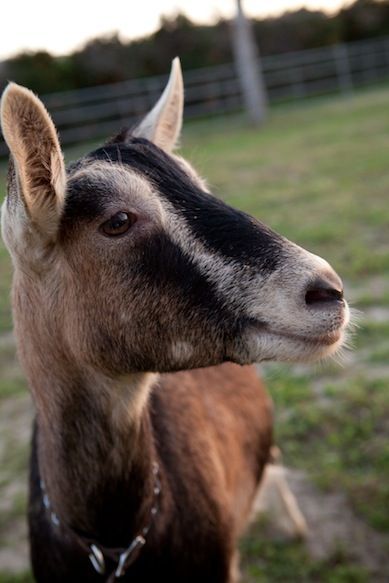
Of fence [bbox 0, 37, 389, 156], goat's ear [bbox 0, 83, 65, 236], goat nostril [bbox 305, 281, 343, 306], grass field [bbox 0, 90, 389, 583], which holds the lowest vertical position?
fence [bbox 0, 37, 389, 156]

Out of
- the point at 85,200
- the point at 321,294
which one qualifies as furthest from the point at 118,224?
the point at 321,294

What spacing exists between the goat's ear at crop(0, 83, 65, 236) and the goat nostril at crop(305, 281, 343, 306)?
77 cm

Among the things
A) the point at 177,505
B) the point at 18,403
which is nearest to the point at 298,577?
the point at 177,505

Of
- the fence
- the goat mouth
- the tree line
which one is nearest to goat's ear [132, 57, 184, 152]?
the goat mouth

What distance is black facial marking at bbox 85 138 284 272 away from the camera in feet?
5.99

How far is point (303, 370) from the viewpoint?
4770 mm

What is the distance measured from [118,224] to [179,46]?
25.1 meters

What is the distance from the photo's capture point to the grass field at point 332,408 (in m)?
3.31

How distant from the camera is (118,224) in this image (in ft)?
6.38

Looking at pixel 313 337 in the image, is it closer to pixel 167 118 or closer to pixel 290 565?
pixel 167 118

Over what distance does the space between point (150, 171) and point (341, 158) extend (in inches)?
398

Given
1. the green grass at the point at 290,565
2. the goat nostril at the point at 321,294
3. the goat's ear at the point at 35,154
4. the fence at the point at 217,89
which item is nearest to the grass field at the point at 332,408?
the green grass at the point at 290,565

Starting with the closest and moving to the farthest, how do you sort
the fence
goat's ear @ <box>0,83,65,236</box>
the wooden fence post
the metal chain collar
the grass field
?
goat's ear @ <box>0,83,65,236</box> → the metal chain collar → the grass field → the wooden fence post → the fence

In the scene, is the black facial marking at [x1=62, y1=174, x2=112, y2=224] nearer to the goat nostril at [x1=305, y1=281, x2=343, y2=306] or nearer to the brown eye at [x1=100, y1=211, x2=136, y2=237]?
the brown eye at [x1=100, y1=211, x2=136, y2=237]
